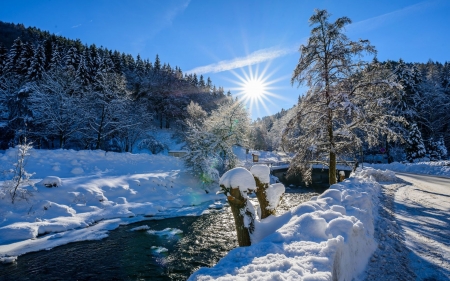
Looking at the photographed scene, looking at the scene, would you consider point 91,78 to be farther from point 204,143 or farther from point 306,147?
point 306,147

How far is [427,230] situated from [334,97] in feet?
18.5

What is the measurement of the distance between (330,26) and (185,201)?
13599 mm

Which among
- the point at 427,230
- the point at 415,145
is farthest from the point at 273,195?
the point at 415,145

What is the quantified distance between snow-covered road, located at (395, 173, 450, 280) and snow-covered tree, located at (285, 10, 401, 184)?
3.07 m

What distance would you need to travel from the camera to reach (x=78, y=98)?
29609 mm

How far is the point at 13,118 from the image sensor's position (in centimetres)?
2673

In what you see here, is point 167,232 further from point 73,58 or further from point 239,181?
point 73,58

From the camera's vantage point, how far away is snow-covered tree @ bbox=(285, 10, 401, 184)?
9688 mm

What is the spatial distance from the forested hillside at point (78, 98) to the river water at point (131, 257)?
20987mm

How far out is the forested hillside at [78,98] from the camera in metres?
26.9

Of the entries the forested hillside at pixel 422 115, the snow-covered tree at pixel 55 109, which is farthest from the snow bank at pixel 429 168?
the snow-covered tree at pixel 55 109

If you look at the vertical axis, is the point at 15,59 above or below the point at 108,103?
above

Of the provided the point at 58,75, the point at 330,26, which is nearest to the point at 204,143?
the point at 330,26

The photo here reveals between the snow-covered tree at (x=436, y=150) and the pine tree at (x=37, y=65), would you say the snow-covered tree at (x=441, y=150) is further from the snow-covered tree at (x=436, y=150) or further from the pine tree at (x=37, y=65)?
the pine tree at (x=37, y=65)
